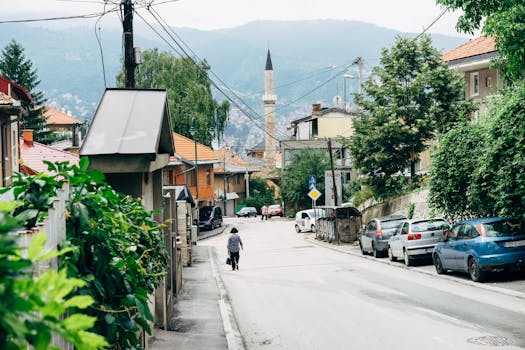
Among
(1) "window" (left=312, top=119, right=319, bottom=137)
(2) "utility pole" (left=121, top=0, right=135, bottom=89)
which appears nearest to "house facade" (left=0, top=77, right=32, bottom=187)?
(2) "utility pole" (left=121, top=0, right=135, bottom=89)

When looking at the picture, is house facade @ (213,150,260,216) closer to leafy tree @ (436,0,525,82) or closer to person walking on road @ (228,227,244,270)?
person walking on road @ (228,227,244,270)

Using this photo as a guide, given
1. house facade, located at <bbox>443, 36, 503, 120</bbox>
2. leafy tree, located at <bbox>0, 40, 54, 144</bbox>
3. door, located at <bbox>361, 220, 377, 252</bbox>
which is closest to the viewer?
door, located at <bbox>361, 220, 377, 252</bbox>

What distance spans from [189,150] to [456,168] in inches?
1718

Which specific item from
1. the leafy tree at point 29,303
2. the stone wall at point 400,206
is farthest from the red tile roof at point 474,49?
the leafy tree at point 29,303

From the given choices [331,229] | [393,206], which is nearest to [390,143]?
[393,206]

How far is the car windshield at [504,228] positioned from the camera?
19.7 metres

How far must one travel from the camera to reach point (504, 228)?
19859 millimetres

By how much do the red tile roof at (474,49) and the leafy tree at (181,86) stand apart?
2734 cm

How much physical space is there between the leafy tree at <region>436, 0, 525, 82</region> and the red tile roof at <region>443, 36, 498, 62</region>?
21081mm

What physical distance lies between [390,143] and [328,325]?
2438 centimetres

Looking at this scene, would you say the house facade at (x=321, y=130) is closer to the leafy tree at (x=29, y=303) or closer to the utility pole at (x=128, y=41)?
the utility pole at (x=128, y=41)

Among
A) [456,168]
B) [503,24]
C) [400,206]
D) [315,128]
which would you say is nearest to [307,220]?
[400,206]

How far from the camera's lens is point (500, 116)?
21.1 meters

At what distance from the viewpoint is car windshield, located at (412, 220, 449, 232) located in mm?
26469
